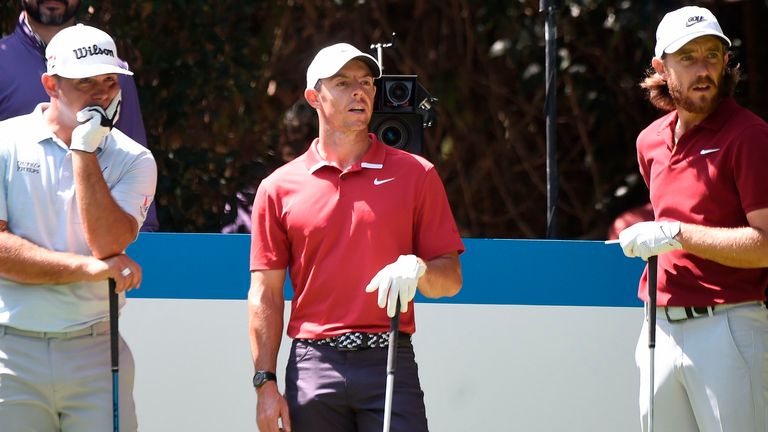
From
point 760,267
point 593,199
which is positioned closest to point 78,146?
point 760,267

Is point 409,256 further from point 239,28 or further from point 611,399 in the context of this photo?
point 239,28

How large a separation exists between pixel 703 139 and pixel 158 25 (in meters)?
3.58

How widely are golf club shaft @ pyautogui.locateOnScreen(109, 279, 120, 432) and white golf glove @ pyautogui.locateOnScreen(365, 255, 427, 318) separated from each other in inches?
27.8

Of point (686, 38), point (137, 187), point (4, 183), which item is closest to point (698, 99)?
point (686, 38)

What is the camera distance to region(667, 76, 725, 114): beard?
391 cm

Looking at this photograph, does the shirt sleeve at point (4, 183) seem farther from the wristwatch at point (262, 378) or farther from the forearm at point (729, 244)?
the forearm at point (729, 244)

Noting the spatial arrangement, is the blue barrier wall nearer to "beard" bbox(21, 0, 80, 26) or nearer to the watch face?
the watch face

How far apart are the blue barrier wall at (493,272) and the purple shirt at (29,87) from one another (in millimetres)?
218

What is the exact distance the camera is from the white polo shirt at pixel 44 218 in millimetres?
3633

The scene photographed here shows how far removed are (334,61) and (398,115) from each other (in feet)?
3.53

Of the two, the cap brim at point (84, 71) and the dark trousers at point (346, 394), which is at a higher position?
the cap brim at point (84, 71)

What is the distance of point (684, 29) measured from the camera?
395cm

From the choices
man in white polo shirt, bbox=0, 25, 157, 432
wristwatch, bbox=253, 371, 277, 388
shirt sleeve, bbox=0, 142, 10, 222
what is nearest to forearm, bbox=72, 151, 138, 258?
man in white polo shirt, bbox=0, 25, 157, 432

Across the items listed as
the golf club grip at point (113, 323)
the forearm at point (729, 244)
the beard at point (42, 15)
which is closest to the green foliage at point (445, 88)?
the beard at point (42, 15)
